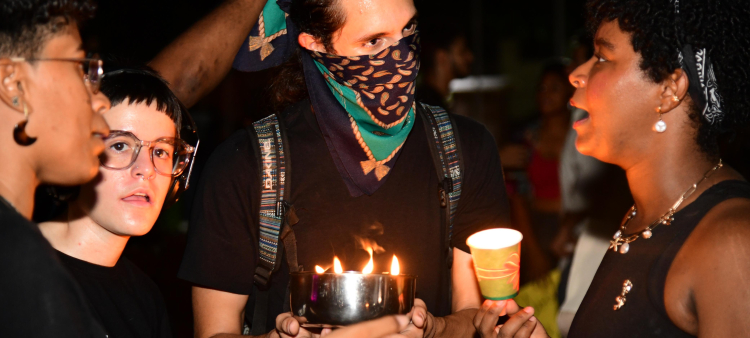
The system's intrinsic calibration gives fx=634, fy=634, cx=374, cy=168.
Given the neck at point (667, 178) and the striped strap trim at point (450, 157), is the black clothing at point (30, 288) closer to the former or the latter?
the striped strap trim at point (450, 157)

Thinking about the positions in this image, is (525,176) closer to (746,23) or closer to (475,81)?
(746,23)

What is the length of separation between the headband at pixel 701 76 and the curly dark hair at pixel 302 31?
4.44ft

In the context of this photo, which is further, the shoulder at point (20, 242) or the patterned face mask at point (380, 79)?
the patterned face mask at point (380, 79)

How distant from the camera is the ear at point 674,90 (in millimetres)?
2273

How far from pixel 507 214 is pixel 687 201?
880 mm

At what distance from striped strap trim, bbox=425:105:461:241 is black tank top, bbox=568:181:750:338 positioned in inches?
27.9

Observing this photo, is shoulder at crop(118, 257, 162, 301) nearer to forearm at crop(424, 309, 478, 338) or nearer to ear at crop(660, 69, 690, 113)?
forearm at crop(424, 309, 478, 338)

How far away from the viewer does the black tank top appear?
2.14 meters

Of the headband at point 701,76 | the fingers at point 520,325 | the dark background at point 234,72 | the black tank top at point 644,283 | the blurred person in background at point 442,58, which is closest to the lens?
the black tank top at point 644,283

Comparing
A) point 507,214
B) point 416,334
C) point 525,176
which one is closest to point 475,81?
point 525,176

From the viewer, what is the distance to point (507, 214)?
2.98m

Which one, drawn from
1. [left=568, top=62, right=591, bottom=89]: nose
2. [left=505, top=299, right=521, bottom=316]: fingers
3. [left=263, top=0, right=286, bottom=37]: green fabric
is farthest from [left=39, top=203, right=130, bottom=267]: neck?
[left=568, top=62, right=591, bottom=89]: nose

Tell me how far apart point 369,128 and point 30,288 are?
1.73 metres

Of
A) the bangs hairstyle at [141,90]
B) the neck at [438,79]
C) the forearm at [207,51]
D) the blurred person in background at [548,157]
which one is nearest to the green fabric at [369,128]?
the forearm at [207,51]
